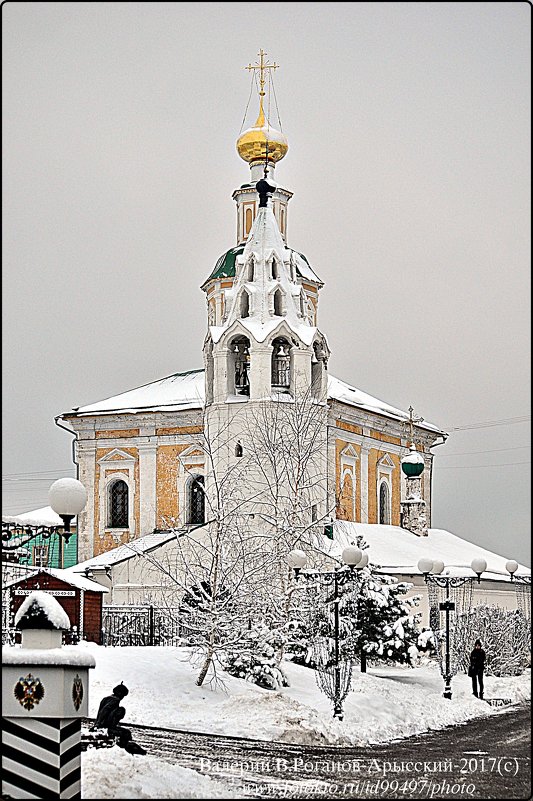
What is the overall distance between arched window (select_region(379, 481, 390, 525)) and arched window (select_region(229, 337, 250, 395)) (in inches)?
413

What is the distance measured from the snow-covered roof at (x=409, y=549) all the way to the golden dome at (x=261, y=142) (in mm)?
12475

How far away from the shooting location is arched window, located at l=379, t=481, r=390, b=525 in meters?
41.2

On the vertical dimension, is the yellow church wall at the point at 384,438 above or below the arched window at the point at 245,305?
below

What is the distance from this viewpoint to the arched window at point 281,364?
31.6m

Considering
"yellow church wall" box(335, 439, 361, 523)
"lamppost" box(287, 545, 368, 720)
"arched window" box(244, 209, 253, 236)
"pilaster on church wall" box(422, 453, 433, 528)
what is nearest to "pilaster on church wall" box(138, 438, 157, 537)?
"yellow church wall" box(335, 439, 361, 523)

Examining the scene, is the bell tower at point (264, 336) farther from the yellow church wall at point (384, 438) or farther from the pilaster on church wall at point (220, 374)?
the yellow church wall at point (384, 438)

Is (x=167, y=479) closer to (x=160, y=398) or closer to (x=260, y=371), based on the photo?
(x=160, y=398)

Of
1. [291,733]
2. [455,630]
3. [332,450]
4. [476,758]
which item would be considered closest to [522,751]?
[476,758]

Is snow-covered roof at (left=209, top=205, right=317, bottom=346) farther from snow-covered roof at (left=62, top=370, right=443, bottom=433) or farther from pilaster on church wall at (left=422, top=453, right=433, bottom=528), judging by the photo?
pilaster on church wall at (left=422, top=453, right=433, bottom=528)

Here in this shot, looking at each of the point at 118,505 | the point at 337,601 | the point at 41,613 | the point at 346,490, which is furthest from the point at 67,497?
the point at 118,505

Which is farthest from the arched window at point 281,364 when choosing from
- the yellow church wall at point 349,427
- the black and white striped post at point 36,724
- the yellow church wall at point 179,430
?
the black and white striped post at point 36,724

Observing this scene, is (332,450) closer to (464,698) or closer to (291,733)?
(464,698)

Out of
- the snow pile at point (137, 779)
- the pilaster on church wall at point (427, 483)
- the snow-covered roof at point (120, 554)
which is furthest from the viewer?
the pilaster on church wall at point (427, 483)

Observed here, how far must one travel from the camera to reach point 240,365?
3219cm
